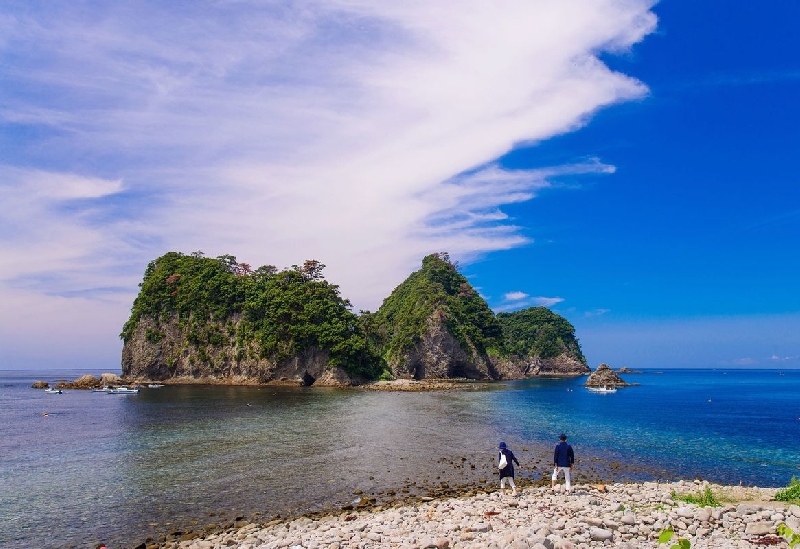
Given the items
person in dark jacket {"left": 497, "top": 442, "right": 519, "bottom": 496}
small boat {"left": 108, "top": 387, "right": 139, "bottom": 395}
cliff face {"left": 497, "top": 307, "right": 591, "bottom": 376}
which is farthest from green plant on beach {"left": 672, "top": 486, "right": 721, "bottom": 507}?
Answer: cliff face {"left": 497, "top": 307, "right": 591, "bottom": 376}

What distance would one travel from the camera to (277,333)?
91.6 metres

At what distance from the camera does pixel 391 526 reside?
1532cm

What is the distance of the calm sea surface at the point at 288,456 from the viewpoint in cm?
1884

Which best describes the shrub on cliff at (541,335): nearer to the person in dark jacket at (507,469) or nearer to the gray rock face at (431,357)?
the gray rock face at (431,357)

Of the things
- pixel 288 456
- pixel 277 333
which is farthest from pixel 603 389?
pixel 288 456

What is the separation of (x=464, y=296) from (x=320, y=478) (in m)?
118

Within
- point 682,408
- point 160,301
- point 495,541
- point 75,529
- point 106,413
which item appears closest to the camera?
point 495,541

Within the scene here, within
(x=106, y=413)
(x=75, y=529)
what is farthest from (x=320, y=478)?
(x=106, y=413)

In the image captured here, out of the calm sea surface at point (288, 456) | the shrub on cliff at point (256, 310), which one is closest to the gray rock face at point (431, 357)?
the shrub on cliff at point (256, 310)

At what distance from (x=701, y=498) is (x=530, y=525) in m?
7.15

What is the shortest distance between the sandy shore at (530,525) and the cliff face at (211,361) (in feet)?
244

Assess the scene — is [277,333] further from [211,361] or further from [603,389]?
[603,389]

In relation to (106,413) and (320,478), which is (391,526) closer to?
(320,478)

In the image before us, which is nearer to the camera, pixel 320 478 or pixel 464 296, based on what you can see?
pixel 320 478
